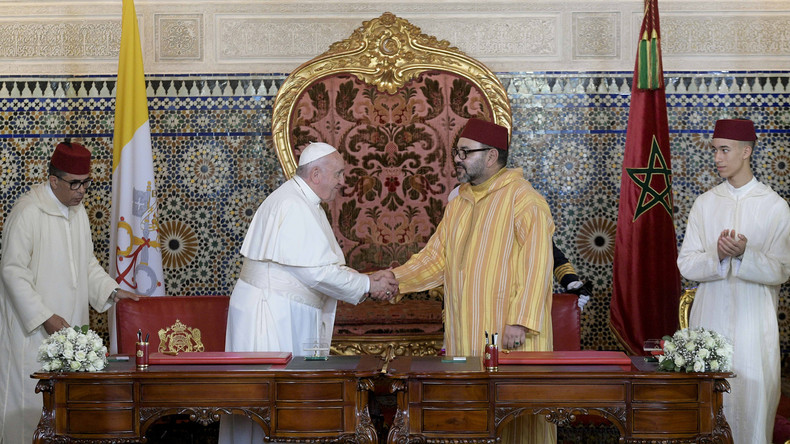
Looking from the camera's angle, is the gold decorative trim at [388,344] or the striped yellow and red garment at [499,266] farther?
the gold decorative trim at [388,344]

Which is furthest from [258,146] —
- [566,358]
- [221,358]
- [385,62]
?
[566,358]

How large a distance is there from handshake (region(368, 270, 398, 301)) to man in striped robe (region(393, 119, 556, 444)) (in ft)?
1.05

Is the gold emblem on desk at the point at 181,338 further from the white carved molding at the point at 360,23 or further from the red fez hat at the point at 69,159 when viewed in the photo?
the white carved molding at the point at 360,23

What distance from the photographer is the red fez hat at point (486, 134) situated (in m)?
5.14

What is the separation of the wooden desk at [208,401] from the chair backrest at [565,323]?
1.90 metres

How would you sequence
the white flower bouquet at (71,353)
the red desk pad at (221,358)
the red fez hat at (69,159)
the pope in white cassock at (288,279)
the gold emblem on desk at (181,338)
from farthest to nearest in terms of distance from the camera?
1. the red fez hat at (69,159)
2. the gold emblem on desk at (181,338)
3. the pope in white cassock at (288,279)
4. the red desk pad at (221,358)
5. the white flower bouquet at (71,353)

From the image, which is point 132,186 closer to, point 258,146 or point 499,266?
point 258,146

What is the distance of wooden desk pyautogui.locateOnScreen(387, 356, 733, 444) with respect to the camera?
4027mm

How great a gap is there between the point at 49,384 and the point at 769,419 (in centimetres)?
376

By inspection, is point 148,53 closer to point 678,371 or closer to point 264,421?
point 264,421

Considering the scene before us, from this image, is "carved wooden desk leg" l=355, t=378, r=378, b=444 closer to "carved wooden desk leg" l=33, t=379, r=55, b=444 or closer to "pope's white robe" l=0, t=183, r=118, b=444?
"carved wooden desk leg" l=33, t=379, r=55, b=444

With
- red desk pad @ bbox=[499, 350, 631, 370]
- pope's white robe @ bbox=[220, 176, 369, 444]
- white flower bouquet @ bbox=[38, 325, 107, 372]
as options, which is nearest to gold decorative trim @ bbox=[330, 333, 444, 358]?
pope's white robe @ bbox=[220, 176, 369, 444]

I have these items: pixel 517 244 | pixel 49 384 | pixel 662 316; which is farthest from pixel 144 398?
pixel 662 316

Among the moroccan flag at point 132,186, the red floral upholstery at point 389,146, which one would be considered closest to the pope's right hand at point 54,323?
the moroccan flag at point 132,186
